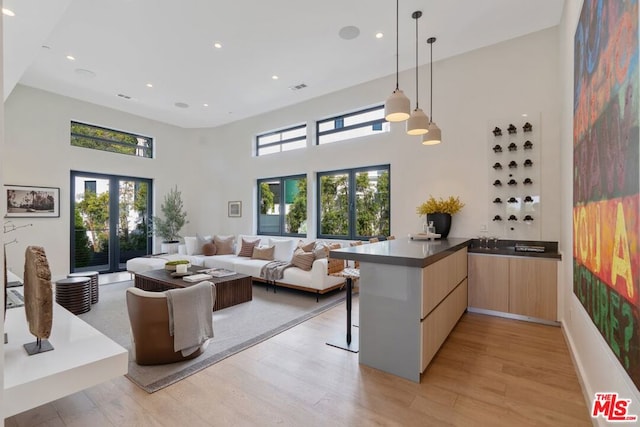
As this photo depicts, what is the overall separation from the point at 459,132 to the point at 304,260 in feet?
10.8

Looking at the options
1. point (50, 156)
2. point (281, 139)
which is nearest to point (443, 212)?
point (281, 139)

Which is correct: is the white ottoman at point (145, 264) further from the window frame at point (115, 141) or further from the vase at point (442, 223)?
the vase at point (442, 223)

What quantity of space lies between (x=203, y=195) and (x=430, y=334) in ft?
24.5

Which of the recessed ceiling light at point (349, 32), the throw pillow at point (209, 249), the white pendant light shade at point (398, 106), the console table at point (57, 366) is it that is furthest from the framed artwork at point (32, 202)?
the white pendant light shade at point (398, 106)

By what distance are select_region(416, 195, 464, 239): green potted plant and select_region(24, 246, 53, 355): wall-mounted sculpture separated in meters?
4.50

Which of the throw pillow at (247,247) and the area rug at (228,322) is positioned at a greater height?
the throw pillow at (247,247)

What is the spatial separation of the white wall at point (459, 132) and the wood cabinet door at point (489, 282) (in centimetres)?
78

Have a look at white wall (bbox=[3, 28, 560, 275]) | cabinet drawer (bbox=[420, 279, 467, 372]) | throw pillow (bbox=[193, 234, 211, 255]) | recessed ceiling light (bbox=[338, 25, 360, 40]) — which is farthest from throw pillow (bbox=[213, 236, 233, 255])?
cabinet drawer (bbox=[420, 279, 467, 372])

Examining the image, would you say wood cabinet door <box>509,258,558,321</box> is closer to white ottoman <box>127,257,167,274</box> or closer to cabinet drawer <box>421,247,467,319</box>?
cabinet drawer <box>421,247,467,319</box>

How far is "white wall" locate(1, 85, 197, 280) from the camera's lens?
18.0 ft

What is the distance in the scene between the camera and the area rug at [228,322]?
98.5 inches

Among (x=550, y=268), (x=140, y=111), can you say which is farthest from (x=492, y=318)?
(x=140, y=111)

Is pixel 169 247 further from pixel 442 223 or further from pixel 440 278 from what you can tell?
pixel 440 278

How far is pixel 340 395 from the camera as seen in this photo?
218 centimetres
